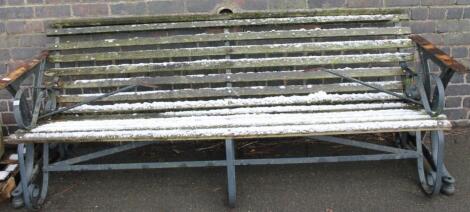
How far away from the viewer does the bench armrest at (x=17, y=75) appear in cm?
309

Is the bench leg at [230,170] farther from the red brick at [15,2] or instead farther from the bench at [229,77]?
the red brick at [15,2]

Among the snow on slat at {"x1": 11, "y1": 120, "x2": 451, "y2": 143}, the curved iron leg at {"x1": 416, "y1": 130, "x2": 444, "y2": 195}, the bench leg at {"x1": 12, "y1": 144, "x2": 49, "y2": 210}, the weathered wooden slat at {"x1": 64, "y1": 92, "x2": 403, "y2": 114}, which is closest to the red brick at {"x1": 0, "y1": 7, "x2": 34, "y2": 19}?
the weathered wooden slat at {"x1": 64, "y1": 92, "x2": 403, "y2": 114}

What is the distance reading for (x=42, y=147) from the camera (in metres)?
3.64

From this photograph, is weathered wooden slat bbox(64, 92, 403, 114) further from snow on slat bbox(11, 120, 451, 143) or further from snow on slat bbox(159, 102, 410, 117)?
snow on slat bbox(11, 120, 451, 143)

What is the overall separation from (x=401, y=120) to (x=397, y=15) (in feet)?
3.34

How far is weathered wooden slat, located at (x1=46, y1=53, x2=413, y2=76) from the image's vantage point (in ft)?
12.0

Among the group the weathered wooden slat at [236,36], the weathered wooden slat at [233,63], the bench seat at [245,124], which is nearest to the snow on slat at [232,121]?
the bench seat at [245,124]

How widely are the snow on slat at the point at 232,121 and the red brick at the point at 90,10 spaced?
0.94 metres

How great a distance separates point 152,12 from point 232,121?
122 cm

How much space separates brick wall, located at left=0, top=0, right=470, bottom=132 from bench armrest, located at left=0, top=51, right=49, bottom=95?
41 centimetres

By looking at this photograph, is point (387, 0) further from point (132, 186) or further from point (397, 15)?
point (132, 186)

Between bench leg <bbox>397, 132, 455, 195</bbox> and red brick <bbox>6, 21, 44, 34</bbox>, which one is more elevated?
red brick <bbox>6, 21, 44, 34</bbox>

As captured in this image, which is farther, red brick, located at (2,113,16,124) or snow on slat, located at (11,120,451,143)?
red brick, located at (2,113,16,124)

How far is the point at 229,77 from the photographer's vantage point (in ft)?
12.1
